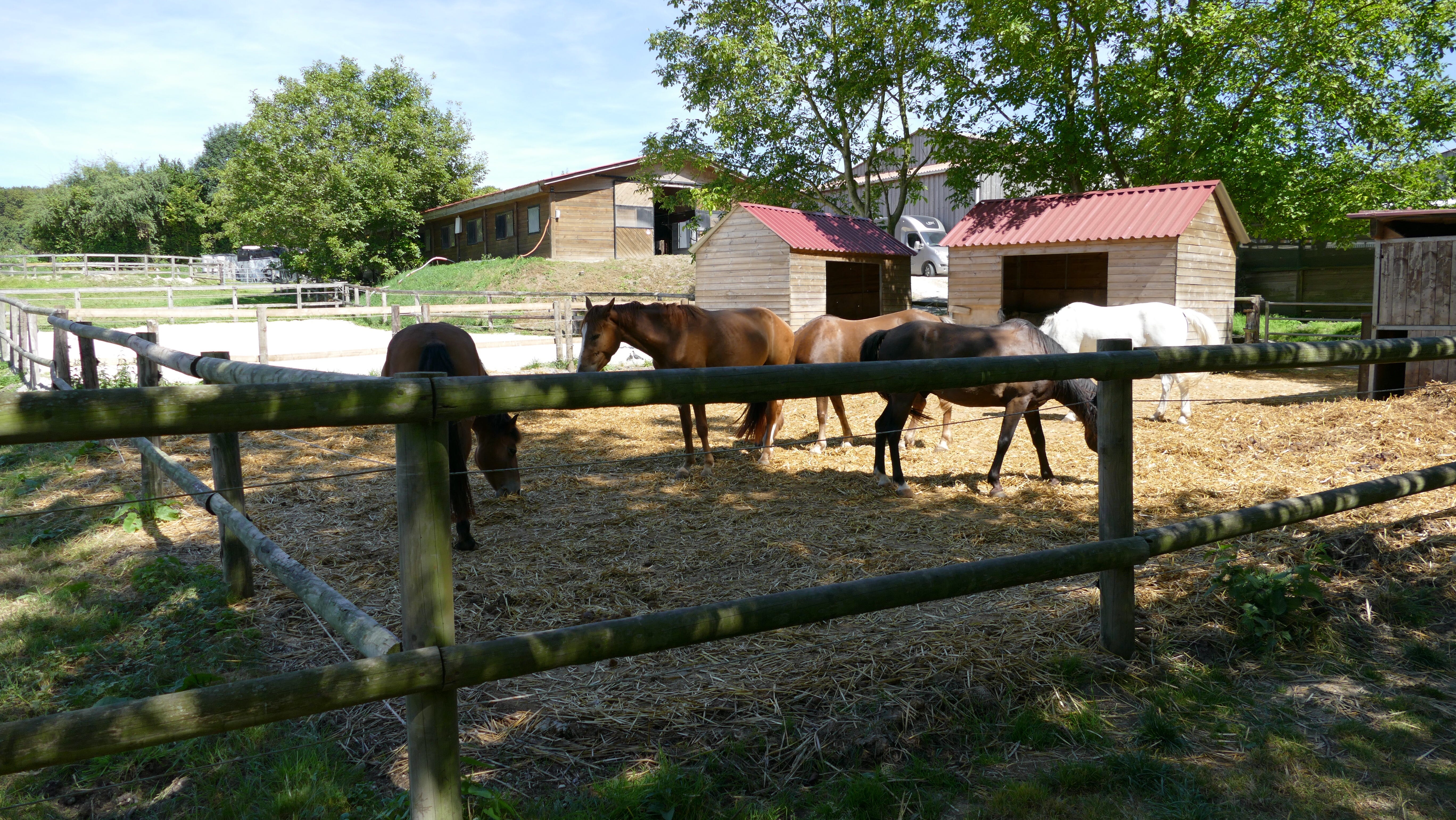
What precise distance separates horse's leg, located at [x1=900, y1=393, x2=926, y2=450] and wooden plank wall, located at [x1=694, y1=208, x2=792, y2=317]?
7862mm

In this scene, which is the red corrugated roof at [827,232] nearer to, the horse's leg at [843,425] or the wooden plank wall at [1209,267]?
the wooden plank wall at [1209,267]

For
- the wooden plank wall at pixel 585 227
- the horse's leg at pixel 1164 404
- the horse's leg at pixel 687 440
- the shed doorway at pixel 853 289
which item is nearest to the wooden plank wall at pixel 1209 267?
the horse's leg at pixel 1164 404

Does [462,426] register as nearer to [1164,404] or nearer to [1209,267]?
[1164,404]

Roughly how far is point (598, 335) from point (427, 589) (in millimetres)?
5185

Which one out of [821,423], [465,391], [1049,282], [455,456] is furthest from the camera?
[1049,282]

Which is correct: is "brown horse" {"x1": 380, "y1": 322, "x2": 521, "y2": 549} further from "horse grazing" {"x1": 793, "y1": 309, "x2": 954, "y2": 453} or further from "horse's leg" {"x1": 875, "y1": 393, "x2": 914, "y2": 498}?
"horse grazing" {"x1": 793, "y1": 309, "x2": 954, "y2": 453}

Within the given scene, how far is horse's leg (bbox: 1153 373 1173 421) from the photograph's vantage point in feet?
32.5

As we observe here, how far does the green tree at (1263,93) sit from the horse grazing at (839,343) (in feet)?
33.6

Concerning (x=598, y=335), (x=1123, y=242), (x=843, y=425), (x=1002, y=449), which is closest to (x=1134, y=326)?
(x=843, y=425)

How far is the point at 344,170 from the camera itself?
34.0 metres

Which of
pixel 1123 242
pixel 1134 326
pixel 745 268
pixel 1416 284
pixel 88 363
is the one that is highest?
pixel 1123 242

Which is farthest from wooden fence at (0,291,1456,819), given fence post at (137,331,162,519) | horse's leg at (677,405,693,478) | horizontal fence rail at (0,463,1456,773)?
horse's leg at (677,405,693,478)

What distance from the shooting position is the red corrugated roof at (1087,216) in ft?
47.0

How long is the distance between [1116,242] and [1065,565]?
13.3 m
